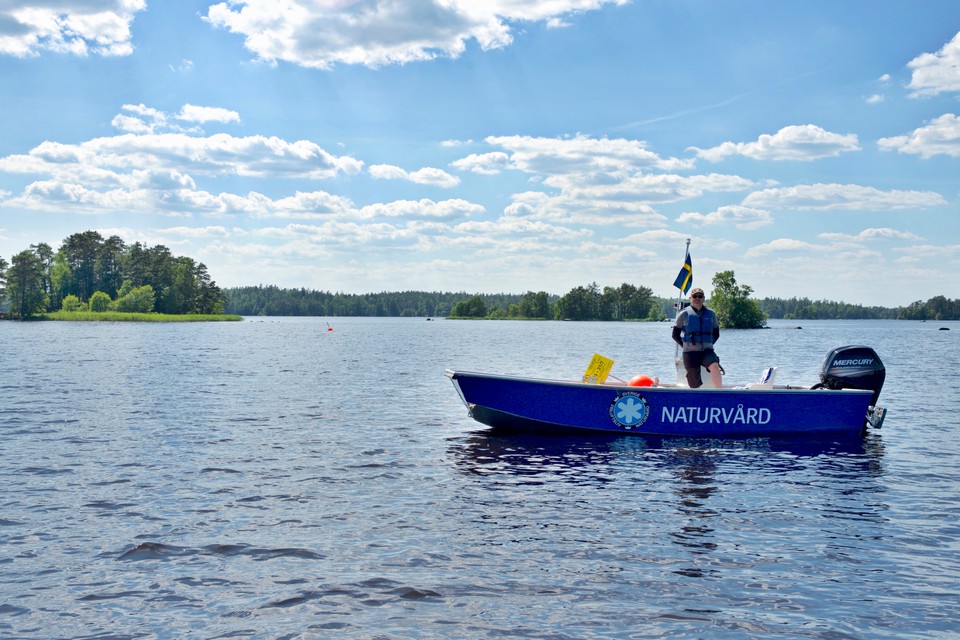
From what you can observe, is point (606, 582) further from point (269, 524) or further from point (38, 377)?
point (38, 377)

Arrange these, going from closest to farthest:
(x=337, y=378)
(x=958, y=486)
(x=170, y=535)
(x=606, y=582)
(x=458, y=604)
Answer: (x=458, y=604) < (x=606, y=582) < (x=170, y=535) < (x=958, y=486) < (x=337, y=378)

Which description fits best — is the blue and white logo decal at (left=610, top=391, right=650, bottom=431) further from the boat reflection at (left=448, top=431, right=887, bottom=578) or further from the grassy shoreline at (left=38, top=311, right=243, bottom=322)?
the grassy shoreline at (left=38, top=311, right=243, bottom=322)

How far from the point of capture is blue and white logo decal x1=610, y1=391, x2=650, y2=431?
56.3ft

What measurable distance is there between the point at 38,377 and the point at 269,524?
96.2 feet

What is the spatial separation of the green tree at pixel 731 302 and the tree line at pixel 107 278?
389 ft

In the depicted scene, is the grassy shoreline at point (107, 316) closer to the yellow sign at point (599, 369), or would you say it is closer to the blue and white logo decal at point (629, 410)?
the yellow sign at point (599, 369)

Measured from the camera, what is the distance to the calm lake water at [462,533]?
730 centimetres

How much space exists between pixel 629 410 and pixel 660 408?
69 centimetres

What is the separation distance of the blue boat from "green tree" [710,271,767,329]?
150498 millimetres

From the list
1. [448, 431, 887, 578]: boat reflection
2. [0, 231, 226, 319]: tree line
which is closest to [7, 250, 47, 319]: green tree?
[0, 231, 226, 319]: tree line

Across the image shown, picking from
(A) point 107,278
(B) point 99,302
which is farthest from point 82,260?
(B) point 99,302

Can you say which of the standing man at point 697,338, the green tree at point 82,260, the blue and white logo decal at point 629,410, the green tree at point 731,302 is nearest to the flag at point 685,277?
the standing man at point 697,338

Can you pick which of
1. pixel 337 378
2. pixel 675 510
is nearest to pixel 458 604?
pixel 675 510

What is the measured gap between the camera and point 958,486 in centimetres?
1345
